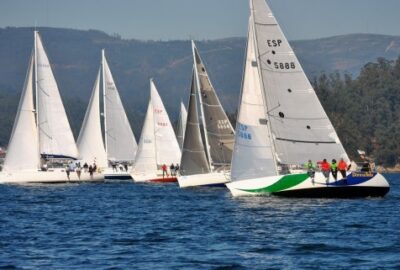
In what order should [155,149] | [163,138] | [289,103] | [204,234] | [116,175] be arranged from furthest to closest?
[116,175]
[163,138]
[155,149]
[289,103]
[204,234]

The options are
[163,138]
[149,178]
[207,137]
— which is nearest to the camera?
[207,137]

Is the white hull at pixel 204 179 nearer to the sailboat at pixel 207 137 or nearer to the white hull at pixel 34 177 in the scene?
the sailboat at pixel 207 137

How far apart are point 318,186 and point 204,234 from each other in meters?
13.5

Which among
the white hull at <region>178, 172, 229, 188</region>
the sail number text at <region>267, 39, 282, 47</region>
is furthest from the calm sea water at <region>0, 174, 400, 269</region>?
the white hull at <region>178, 172, 229, 188</region>

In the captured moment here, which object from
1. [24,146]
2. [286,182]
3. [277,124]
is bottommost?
[286,182]

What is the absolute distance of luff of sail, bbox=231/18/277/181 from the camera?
49.1m

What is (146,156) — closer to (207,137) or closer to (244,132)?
(207,137)

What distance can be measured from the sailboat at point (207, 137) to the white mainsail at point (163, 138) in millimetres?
16111

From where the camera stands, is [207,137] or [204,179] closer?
[204,179]

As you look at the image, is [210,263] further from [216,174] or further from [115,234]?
[216,174]

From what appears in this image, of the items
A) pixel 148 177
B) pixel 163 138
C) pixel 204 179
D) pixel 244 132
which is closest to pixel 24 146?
pixel 204 179

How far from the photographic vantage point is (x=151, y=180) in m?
85.4

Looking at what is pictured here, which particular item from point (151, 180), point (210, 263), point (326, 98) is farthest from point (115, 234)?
point (326, 98)

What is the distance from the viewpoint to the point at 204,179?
2653 inches
